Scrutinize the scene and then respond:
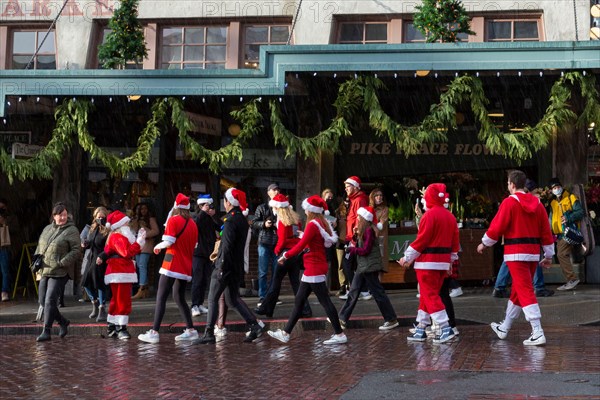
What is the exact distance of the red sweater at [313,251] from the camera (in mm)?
12008

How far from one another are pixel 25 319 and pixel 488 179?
28.5 feet

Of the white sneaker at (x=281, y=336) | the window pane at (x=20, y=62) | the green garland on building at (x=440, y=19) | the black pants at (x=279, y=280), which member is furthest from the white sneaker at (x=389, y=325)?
the window pane at (x=20, y=62)

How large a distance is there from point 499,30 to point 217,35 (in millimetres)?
5549

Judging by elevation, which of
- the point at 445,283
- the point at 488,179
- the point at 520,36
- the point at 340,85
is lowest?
the point at 445,283

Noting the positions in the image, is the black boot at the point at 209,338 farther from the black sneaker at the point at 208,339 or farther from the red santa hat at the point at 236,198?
the red santa hat at the point at 236,198

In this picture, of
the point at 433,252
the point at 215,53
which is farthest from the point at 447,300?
the point at 215,53

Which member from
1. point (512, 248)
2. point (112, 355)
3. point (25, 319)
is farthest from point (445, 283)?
point (25, 319)

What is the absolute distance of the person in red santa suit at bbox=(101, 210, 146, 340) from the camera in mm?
13133

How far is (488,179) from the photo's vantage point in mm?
18703

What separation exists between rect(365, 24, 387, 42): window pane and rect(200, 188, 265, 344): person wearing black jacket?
795cm

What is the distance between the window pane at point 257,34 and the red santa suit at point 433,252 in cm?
886

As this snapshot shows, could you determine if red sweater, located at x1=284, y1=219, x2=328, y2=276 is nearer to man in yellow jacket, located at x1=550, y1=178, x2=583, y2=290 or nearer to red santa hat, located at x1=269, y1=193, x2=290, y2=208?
red santa hat, located at x1=269, y1=193, x2=290, y2=208

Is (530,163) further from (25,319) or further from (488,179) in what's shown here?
(25,319)

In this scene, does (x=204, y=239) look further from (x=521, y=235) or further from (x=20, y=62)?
(x=20, y=62)
